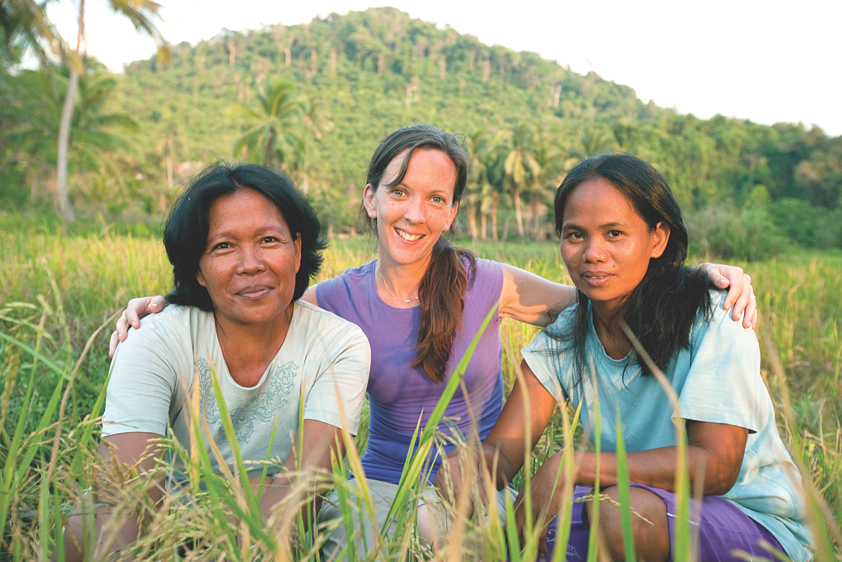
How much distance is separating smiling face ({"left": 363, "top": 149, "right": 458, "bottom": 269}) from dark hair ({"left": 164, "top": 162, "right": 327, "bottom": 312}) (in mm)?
374

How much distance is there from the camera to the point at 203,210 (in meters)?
1.71

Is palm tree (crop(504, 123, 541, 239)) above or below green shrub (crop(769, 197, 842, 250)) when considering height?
above

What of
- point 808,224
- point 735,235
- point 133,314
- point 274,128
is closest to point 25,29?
point 274,128

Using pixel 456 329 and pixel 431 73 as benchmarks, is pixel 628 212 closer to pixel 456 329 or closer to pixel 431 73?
pixel 456 329

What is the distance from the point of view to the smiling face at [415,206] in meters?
2.15

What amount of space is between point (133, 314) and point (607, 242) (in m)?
1.55

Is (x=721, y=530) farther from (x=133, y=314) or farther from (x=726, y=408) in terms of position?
(x=133, y=314)

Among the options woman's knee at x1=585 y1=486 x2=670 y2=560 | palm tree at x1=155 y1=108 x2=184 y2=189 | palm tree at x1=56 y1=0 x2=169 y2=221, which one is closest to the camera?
woman's knee at x1=585 y1=486 x2=670 y2=560

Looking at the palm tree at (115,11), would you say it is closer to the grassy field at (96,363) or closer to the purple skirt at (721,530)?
the grassy field at (96,363)

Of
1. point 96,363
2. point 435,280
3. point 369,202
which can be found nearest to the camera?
point 435,280

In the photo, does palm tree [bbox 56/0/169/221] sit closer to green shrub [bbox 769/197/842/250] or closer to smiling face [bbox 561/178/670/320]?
smiling face [bbox 561/178/670/320]

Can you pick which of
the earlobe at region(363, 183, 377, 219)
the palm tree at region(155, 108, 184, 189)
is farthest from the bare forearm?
the palm tree at region(155, 108, 184, 189)

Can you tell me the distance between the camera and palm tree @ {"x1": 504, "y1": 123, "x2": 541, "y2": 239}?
46500 mm

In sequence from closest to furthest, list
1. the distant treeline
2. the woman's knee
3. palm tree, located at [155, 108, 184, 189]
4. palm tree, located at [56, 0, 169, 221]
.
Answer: the woman's knee
palm tree, located at [56, 0, 169, 221]
the distant treeline
palm tree, located at [155, 108, 184, 189]
